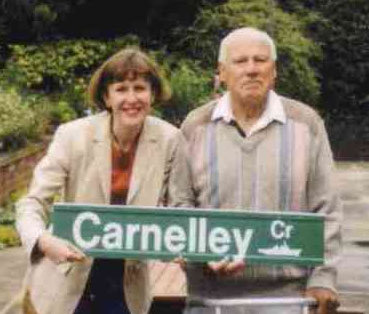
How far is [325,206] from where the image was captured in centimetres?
338

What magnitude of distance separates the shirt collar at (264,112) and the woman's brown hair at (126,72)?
0.33m

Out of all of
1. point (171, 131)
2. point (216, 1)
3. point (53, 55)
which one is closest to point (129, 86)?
point (171, 131)

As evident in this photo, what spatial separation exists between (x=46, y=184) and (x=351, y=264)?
599 cm

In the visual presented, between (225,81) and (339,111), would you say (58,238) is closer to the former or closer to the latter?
(225,81)

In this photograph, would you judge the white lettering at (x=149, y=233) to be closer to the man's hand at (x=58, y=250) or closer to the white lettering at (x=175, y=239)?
the white lettering at (x=175, y=239)

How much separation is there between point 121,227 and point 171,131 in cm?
51

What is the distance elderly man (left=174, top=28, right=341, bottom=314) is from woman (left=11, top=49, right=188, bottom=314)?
247mm

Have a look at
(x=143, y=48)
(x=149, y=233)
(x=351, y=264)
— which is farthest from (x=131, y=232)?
(x=143, y=48)

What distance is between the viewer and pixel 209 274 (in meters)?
3.38

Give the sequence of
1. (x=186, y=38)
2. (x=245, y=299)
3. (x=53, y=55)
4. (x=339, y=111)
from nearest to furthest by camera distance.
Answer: (x=245, y=299) < (x=53, y=55) < (x=186, y=38) < (x=339, y=111)

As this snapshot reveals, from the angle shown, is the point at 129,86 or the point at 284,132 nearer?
the point at 284,132

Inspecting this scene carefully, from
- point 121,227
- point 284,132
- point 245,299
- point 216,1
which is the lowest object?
point 245,299

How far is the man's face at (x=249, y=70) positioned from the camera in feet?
10.9

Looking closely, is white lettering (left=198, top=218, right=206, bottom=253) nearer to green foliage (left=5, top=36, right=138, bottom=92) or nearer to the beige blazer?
the beige blazer
